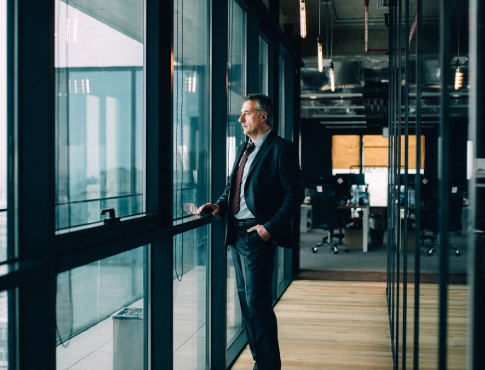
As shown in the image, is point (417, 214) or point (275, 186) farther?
point (275, 186)

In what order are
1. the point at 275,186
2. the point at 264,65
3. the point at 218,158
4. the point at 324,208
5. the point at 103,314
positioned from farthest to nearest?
the point at 324,208 < the point at 264,65 < the point at 218,158 < the point at 275,186 < the point at 103,314

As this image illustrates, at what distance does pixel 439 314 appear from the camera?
1.11 m

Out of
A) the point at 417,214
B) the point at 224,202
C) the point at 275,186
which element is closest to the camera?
the point at 417,214

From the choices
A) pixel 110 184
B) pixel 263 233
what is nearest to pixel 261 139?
pixel 263 233

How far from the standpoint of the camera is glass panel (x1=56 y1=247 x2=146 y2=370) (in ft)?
5.74

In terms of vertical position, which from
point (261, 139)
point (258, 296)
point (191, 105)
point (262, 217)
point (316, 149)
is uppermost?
point (316, 149)

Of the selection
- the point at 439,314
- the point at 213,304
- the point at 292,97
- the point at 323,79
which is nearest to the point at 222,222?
the point at 213,304

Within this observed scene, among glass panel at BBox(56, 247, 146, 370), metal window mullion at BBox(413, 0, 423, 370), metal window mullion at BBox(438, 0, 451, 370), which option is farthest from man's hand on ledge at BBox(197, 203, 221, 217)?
metal window mullion at BBox(438, 0, 451, 370)

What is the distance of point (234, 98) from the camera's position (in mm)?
3920

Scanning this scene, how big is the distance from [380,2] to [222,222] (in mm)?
3458

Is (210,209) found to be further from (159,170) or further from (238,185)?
(159,170)

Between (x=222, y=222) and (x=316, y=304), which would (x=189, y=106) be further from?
(x=316, y=304)

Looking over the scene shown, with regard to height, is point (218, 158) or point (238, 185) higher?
point (218, 158)

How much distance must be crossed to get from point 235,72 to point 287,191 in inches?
65.4
